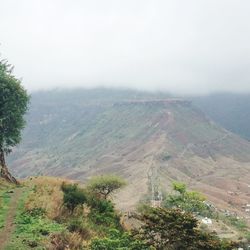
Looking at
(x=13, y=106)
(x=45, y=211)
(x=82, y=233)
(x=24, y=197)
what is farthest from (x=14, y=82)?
(x=82, y=233)

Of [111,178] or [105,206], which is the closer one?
[105,206]

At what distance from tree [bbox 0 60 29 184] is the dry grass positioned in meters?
10.1

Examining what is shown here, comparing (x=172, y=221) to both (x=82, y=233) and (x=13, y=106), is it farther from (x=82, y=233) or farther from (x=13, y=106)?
(x=13, y=106)

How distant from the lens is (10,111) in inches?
1820

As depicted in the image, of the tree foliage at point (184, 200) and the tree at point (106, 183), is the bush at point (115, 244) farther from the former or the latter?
the tree foliage at point (184, 200)

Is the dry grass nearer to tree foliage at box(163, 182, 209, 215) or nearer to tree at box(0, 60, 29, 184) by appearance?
tree at box(0, 60, 29, 184)

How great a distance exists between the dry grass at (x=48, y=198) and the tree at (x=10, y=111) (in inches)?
397

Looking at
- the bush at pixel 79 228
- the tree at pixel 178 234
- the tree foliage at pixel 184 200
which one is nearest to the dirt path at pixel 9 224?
the bush at pixel 79 228

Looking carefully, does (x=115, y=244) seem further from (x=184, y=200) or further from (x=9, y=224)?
(x=184, y=200)

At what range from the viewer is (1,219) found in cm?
2745

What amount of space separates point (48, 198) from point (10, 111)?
17.4 m

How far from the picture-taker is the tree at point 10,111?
46.0m

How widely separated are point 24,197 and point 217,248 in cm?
1804

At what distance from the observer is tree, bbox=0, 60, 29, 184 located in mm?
46000
